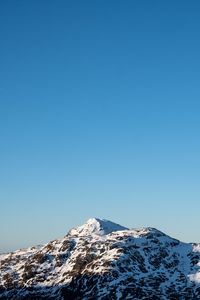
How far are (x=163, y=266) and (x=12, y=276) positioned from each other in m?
64.5

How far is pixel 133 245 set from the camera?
200 metres

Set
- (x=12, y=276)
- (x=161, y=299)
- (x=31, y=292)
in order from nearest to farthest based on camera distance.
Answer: (x=161, y=299) < (x=31, y=292) < (x=12, y=276)

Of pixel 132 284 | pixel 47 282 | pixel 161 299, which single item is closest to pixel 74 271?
pixel 47 282

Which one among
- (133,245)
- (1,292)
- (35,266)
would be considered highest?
(133,245)

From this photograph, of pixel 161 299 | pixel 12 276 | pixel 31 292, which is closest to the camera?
pixel 161 299

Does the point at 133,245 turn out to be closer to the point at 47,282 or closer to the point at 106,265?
the point at 106,265

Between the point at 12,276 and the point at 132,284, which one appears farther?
the point at 12,276

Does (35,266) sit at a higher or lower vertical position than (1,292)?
higher

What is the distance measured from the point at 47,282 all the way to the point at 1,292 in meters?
18.8

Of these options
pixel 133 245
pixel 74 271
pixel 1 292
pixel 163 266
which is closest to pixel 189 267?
pixel 163 266

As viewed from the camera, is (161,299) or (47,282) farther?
(47,282)

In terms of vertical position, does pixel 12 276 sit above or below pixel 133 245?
below

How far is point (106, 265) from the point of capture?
182375 millimetres

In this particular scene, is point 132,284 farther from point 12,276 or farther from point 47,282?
point 12,276
